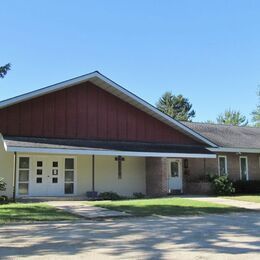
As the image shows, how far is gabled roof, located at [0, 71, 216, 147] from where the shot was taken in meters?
22.5

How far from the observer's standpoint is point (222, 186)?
26.4 m

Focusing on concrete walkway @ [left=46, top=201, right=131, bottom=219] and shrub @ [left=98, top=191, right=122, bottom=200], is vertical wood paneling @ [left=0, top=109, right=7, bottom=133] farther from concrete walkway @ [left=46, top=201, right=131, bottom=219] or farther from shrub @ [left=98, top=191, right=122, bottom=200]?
concrete walkway @ [left=46, top=201, right=131, bottom=219]

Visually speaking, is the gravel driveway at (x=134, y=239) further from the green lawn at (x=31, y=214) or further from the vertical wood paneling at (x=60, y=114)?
the vertical wood paneling at (x=60, y=114)

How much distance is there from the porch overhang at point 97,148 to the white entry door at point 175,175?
68.9 inches

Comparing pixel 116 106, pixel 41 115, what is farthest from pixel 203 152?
pixel 41 115

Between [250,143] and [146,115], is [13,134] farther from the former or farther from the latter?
[250,143]

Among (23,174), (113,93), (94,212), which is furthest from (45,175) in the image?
(94,212)

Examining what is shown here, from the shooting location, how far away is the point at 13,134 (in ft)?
73.3

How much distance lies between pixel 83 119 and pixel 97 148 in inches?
93.4

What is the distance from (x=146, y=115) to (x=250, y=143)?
28.6ft

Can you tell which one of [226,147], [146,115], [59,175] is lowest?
[59,175]

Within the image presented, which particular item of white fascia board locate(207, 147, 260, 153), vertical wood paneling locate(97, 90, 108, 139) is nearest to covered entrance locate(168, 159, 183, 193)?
white fascia board locate(207, 147, 260, 153)

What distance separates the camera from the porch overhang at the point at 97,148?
20.9 m

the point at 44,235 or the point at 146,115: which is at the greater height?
the point at 146,115
